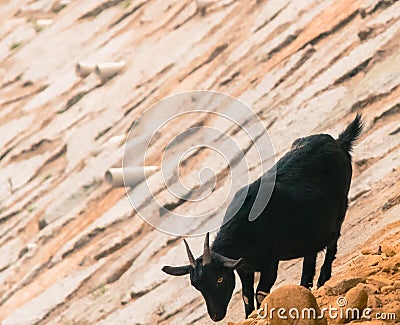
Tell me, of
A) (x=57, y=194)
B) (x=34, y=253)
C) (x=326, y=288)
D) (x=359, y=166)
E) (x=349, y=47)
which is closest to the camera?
(x=326, y=288)

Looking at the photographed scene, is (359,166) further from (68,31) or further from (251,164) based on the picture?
(68,31)

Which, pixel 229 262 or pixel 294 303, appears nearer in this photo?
pixel 294 303

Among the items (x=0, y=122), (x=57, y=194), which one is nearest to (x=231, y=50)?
(x=57, y=194)

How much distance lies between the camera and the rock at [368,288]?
9.70 metres

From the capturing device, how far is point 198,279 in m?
12.4

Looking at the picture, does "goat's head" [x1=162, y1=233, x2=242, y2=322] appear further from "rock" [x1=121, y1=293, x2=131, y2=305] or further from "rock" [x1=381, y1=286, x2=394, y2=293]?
"rock" [x1=121, y1=293, x2=131, y2=305]

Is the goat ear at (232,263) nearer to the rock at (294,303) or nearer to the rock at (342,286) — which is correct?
the rock at (342,286)

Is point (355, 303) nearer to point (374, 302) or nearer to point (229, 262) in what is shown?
point (374, 302)

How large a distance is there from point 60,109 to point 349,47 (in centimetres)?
1096

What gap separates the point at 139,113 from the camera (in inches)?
1102

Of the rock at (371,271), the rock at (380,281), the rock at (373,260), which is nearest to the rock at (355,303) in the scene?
the rock at (380,281)

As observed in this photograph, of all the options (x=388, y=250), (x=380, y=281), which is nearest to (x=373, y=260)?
(x=388, y=250)

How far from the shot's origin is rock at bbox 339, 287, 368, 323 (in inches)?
373

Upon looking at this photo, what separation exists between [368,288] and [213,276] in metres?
3.09
